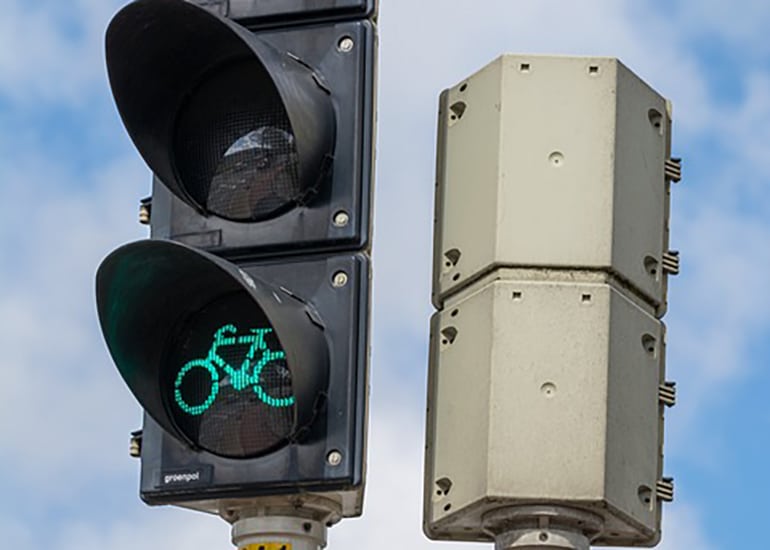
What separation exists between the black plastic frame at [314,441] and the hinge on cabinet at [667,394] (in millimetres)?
675

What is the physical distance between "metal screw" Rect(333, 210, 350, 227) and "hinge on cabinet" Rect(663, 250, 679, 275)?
2.42 ft

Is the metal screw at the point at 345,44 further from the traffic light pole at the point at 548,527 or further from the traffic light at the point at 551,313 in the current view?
the traffic light pole at the point at 548,527

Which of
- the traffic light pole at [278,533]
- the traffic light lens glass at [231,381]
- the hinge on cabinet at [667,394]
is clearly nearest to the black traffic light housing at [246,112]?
the traffic light lens glass at [231,381]

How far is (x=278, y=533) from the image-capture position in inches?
287

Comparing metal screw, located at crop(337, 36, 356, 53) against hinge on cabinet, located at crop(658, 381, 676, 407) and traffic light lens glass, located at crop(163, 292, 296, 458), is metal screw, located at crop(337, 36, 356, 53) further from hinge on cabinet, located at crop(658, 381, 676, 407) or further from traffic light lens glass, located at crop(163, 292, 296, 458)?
hinge on cabinet, located at crop(658, 381, 676, 407)

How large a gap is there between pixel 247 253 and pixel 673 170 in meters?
1.02

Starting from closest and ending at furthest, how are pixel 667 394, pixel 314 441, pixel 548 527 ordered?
pixel 548 527 → pixel 314 441 → pixel 667 394

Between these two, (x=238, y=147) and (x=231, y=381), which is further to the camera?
(x=238, y=147)

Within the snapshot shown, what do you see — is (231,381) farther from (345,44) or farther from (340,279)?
(345,44)

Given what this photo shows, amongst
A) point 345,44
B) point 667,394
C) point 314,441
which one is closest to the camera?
point 314,441

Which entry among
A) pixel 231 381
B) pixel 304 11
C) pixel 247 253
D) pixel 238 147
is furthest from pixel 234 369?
pixel 304 11

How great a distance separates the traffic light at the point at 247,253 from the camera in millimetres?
7289

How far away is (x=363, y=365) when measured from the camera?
732cm

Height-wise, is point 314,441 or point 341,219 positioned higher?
point 341,219
